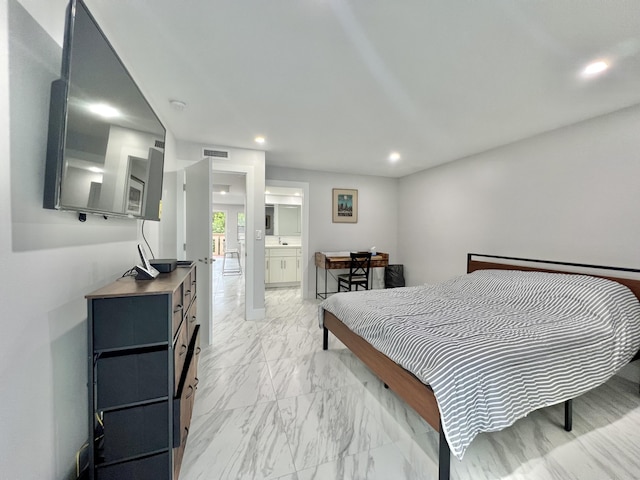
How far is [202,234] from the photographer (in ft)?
9.41

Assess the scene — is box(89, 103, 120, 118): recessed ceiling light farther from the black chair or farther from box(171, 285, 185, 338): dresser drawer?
the black chair

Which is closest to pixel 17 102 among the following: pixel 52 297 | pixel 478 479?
pixel 52 297

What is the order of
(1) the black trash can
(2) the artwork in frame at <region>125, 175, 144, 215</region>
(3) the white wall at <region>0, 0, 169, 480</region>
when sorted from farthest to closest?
(1) the black trash can
(2) the artwork in frame at <region>125, 175, 144, 215</region>
(3) the white wall at <region>0, 0, 169, 480</region>

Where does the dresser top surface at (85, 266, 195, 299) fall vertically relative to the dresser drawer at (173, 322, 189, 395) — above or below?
above

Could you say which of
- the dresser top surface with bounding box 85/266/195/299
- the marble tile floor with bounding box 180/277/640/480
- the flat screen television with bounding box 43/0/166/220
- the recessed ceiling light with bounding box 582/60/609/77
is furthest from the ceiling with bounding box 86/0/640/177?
the marble tile floor with bounding box 180/277/640/480

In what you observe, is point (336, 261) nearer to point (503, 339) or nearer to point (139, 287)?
point (503, 339)

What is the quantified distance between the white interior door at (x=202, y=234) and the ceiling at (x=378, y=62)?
54 centimetres

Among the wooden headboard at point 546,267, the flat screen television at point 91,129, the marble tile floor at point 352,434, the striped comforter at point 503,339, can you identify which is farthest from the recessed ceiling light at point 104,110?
the wooden headboard at point 546,267

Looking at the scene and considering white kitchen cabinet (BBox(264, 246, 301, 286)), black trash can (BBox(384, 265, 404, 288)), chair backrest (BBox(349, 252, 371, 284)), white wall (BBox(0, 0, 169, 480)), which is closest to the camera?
white wall (BBox(0, 0, 169, 480))

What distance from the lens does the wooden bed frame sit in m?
1.35

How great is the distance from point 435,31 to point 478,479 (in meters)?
2.39

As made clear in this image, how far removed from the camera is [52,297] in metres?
1.07

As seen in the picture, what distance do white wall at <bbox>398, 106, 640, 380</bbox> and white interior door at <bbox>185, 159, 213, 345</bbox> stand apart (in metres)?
3.45

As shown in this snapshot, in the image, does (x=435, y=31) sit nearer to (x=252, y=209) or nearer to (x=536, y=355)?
(x=536, y=355)
